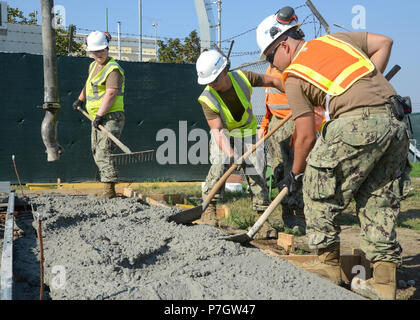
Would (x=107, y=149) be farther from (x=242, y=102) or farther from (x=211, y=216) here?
(x=242, y=102)

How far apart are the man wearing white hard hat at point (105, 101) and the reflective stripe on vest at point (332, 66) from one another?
118 inches

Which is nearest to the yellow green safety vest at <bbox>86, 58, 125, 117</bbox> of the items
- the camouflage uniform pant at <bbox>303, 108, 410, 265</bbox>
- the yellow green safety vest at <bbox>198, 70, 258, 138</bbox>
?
the yellow green safety vest at <bbox>198, 70, 258, 138</bbox>

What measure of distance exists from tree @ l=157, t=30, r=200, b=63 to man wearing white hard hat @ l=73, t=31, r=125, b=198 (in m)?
17.3

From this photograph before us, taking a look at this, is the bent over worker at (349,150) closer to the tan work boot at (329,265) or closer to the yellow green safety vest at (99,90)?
the tan work boot at (329,265)

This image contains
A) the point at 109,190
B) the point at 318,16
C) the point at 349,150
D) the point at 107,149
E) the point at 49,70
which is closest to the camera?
the point at 349,150

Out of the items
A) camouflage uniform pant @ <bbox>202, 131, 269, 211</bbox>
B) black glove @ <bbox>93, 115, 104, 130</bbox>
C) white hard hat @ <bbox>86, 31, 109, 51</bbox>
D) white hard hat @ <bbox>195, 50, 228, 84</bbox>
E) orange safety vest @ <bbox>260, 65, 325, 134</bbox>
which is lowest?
camouflage uniform pant @ <bbox>202, 131, 269, 211</bbox>

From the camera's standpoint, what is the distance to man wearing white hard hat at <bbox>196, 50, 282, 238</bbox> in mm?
4297

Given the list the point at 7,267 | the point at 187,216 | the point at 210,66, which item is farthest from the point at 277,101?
the point at 7,267

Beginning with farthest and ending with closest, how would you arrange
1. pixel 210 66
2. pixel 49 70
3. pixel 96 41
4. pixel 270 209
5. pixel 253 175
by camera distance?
1. pixel 96 41
2. pixel 253 175
3. pixel 49 70
4. pixel 210 66
5. pixel 270 209

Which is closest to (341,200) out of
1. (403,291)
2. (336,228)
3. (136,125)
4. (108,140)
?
(336,228)

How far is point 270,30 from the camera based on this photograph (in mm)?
2938

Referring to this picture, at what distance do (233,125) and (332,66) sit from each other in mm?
1989

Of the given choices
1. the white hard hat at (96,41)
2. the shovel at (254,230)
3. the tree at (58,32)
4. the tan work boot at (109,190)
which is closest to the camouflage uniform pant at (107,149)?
the tan work boot at (109,190)

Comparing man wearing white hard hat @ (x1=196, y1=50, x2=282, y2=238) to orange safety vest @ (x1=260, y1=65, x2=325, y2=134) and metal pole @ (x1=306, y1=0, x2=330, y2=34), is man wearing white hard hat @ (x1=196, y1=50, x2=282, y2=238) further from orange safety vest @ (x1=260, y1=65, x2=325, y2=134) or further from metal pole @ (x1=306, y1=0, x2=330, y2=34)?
metal pole @ (x1=306, y1=0, x2=330, y2=34)
